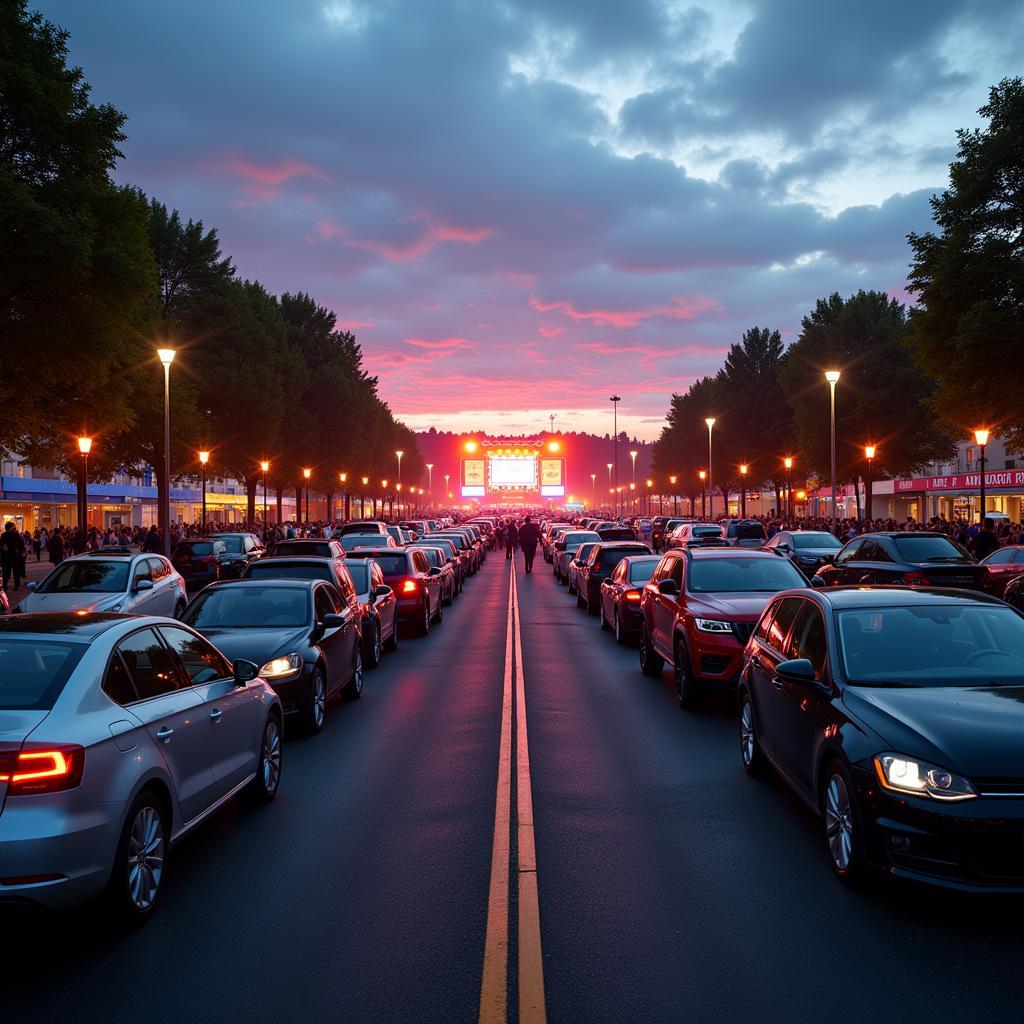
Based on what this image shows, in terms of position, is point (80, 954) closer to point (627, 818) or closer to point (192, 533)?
point (627, 818)

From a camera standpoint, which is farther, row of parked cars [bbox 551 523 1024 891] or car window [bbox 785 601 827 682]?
car window [bbox 785 601 827 682]

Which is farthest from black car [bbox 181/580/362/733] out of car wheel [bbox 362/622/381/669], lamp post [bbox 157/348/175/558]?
lamp post [bbox 157/348/175/558]

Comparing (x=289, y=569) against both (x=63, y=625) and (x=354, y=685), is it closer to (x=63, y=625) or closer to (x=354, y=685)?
(x=354, y=685)

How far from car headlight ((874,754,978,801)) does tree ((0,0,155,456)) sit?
21.0 m

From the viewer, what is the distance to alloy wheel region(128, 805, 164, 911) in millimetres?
5043

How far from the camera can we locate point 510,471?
145750 mm

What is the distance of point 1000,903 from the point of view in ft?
17.4

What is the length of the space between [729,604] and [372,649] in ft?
18.4

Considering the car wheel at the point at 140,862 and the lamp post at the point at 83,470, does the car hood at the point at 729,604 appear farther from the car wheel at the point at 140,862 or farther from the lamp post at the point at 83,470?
the lamp post at the point at 83,470

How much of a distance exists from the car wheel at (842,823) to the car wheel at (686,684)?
4.79m

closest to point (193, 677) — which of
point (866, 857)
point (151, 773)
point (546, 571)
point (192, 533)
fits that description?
point (151, 773)

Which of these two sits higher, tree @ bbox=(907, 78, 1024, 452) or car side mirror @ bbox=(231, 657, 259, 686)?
tree @ bbox=(907, 78, 1024, 452)

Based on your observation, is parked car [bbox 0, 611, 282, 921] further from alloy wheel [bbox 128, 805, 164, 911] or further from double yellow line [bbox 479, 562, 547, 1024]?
double yellow line [bbox 479, 562, 547, 1024]

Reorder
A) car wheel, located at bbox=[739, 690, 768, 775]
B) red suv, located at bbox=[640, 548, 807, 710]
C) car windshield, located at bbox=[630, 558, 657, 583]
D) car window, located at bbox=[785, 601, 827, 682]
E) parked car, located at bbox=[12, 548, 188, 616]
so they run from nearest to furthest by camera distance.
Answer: car window, located at bbox=[785, 601, 827, 682], car wheel, located at bbox=[739, 690, 768, 775], red suv, located at bbox=[640, 548, 807, 710], parked car, located at bbox=[12, 548, 188, 616], car windshield, located at bbox=[630, 558, 657, 583]
